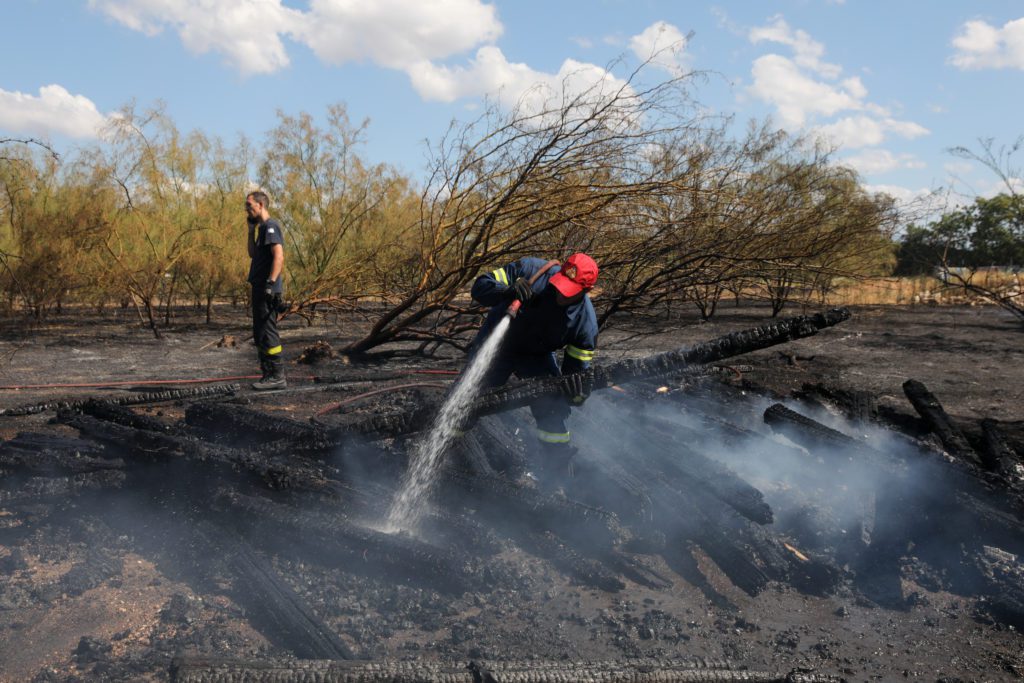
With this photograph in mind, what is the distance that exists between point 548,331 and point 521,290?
1.44 ft

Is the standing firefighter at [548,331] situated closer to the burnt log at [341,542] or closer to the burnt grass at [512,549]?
the burnt grass at [512,549]

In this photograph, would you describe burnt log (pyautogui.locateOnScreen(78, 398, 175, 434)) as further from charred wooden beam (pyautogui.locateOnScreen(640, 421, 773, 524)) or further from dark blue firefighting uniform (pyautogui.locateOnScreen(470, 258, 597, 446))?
charred wooden beam (pyautogui.locateOnScreen(640, 421, 773, 524))

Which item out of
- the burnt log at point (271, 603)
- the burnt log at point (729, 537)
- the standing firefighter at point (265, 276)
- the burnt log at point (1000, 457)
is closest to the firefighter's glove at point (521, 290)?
the burnt log at point (729, 537)

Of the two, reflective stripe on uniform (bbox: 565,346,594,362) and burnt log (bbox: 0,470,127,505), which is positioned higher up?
reflective stripe on uniform (bbox: 565,346,594,362)

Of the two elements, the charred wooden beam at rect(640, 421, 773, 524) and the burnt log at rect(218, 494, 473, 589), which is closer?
the burnt log at rect(218, 494, 473, 589)

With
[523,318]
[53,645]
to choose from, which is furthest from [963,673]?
[53,645]

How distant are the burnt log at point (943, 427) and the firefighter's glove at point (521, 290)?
3.15 meters

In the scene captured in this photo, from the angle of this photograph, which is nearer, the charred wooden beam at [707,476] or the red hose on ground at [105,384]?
the charred wooden beam at [707,476]

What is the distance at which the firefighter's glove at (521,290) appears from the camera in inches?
158

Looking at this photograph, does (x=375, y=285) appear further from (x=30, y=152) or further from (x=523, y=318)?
(x=30, y=152)

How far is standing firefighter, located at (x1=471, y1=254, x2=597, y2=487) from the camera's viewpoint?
401 cm

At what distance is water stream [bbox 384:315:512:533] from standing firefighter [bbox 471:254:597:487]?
0.32 ft

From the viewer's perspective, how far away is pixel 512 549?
11.8ft

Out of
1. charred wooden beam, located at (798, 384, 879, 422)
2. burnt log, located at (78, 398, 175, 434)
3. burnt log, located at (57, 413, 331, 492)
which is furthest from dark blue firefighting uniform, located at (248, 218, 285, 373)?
charred wooden beam, located at (798, 384, 879, 422)
